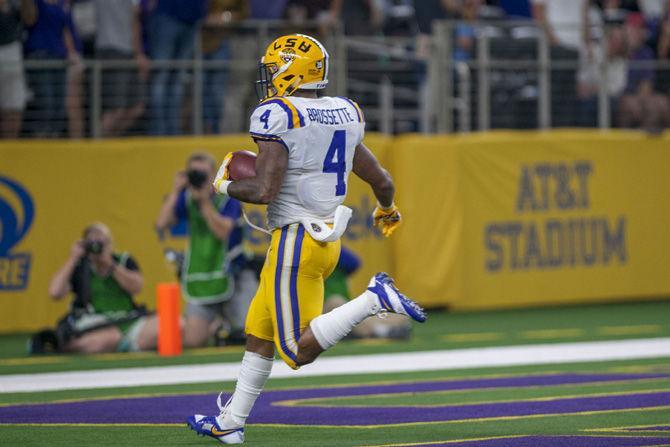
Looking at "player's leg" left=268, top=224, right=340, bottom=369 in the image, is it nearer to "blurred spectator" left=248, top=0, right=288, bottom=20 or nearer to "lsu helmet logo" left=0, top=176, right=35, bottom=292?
"lsu helmet logo" left=0, top=176, right=35, bottom=292

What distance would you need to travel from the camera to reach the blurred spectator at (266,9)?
14141 mm

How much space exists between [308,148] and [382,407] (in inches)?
80.1

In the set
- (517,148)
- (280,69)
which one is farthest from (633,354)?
(280,69)

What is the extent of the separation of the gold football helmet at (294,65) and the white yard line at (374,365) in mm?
3340

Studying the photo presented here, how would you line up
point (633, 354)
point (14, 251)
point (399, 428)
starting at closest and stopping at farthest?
1. point (399, 428)
2. point (633, 354)
3. point (14, 251)

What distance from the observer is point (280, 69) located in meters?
6.68

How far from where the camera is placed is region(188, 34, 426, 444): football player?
6.48 meters

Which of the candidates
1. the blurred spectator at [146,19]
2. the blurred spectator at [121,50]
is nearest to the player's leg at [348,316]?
the blurred spectator at [121,50]

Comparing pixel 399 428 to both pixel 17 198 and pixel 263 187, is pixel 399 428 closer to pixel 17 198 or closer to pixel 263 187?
pixel 263 187

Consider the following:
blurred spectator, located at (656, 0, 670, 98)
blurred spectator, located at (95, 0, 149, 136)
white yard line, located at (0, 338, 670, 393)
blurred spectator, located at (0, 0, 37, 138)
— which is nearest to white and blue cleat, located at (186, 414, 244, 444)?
white yard line, located at (0, 338, 670, 393)

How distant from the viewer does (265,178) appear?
6.46m

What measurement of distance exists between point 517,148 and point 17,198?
519 centimetres

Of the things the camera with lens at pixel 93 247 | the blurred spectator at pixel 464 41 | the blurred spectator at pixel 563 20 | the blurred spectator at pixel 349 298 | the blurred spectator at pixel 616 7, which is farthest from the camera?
the blurred spectator at pixel 616 7

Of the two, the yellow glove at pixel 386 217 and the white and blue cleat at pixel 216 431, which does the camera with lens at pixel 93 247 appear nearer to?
the yellow glove at pixel 386 217
